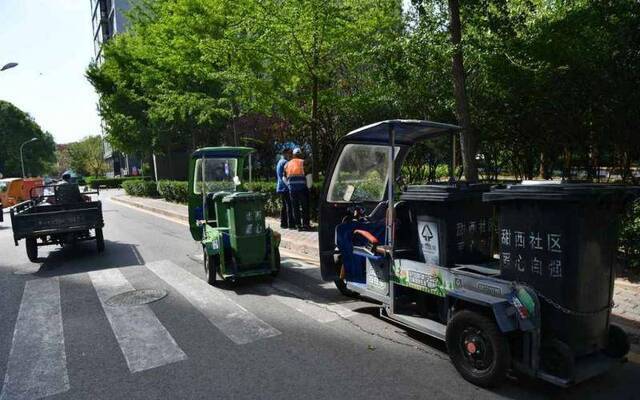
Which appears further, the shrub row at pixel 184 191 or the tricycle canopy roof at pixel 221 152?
the shrub row at pixel 184 191

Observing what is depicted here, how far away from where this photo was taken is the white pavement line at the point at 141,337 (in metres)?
4.30

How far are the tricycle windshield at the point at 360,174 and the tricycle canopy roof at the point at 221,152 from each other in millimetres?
3078

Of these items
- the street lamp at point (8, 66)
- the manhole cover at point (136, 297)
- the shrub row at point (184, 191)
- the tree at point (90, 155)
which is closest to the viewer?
the manhole cover at point (136, 297)

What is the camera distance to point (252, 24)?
11.0m

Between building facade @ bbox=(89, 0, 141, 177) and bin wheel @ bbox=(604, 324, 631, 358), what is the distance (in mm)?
55313

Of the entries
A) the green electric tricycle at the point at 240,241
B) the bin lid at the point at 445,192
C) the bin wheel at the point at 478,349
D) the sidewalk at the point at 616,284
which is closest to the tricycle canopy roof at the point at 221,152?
the green electric tricycle at the point at 240,241

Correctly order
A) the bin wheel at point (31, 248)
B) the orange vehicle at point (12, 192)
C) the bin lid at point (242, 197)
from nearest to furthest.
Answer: the bin lid at point (242, 197) < the bin wheel at point (31, 248) < the orange vehicle at point (12, 192)

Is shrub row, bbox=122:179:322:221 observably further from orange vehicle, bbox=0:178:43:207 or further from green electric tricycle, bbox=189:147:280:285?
orange vehicle, bbox=0:178:43:207

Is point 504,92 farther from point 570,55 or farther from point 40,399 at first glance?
point 40,399

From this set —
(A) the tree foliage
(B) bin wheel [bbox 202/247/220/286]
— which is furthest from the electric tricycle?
(A) the tree foliage

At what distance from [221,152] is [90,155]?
74174mm

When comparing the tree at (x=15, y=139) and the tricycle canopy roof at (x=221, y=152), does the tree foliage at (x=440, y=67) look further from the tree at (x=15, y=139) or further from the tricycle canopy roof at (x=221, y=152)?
the tree at (x=15, y=139)

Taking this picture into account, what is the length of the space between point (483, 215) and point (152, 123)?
68.6ft

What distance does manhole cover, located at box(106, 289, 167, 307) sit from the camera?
613 centimetres
